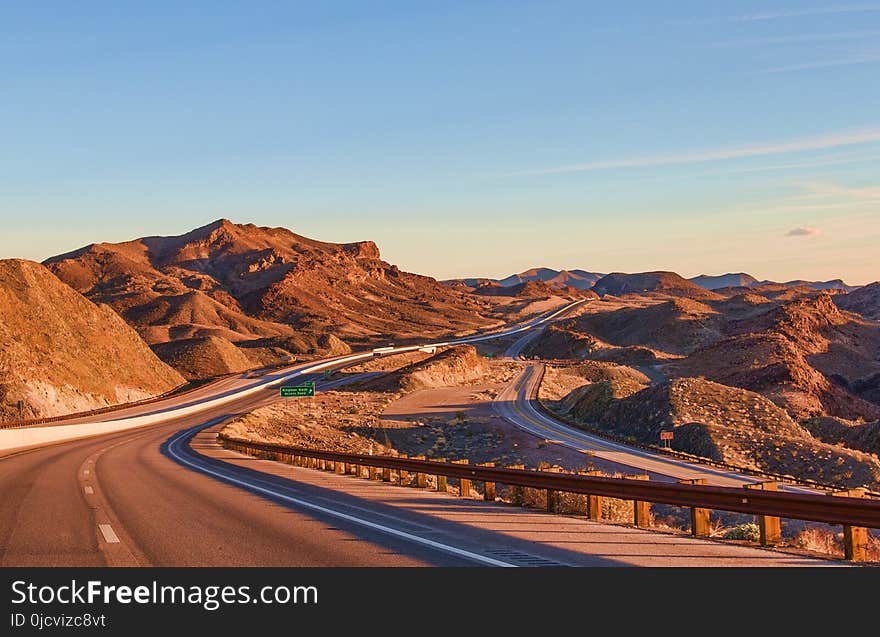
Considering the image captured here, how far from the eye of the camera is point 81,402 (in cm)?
8444

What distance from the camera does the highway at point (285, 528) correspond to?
10.8 metres

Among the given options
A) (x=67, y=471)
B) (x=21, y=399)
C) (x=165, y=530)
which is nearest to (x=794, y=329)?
(x=21, y=399)

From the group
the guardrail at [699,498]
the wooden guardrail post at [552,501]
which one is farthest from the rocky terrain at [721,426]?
the wooden guardrail post at [552,501]

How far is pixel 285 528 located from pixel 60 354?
8318 cm

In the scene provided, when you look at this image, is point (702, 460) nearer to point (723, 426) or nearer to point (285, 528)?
point (723, 426)

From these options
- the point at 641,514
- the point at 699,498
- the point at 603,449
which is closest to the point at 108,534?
the point at 641,514

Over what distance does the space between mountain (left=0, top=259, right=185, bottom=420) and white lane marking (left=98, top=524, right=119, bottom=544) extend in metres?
65.0

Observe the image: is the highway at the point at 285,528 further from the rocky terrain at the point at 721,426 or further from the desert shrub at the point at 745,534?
the rocky terrain at the point at 721,426

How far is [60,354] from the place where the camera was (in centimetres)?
8981

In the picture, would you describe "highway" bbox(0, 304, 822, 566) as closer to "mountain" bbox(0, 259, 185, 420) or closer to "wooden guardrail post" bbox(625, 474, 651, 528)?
"wooden guardrail post" bbox(625, 474, 651, 528)

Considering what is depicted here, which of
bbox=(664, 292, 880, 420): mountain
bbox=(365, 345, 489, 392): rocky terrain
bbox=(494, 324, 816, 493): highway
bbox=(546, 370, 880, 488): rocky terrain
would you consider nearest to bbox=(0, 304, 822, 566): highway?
bbox=(494, 324, 816, 493): highway
